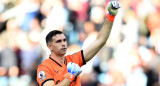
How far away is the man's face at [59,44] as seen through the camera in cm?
517

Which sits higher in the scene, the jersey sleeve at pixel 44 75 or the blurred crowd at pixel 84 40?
the jersey sleeve at pixel 44 75

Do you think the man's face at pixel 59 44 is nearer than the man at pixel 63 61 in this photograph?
No

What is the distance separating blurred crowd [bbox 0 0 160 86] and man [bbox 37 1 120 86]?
5.55 meters

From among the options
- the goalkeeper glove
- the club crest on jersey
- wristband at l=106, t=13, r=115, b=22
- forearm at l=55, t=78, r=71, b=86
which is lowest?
forearm at l=55, t=78, r=71, b=86

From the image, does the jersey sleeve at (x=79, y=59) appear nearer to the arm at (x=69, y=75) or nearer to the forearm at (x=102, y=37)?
the forearm at (x=102, y=37)

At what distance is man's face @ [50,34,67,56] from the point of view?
5172 mm

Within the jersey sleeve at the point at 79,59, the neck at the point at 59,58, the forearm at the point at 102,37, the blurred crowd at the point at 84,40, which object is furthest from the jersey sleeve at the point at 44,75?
the blurred crowd at the point at 84,40

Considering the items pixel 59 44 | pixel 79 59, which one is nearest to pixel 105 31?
pixel 79 59

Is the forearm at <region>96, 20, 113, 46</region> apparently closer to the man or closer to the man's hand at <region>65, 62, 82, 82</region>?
the man

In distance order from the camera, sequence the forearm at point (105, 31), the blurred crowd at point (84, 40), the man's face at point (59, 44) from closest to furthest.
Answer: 1. the man's face at point (59, 44)
2. the forearm at point (105, 31)
3. the blurred crowd at point (84, 40)

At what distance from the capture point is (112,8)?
5.26 m

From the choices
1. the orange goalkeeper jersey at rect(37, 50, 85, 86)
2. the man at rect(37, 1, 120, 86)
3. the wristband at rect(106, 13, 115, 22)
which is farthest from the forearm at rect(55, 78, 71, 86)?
the wristband at rect(106, 13, 115, 22)

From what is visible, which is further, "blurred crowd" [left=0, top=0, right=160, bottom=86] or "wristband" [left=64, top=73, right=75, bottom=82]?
"blurred crowd" [left=0, top=0, right=160, bottom=86]

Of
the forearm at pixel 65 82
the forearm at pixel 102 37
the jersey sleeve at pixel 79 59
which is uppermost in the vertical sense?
the forearm at pixel 102 37
